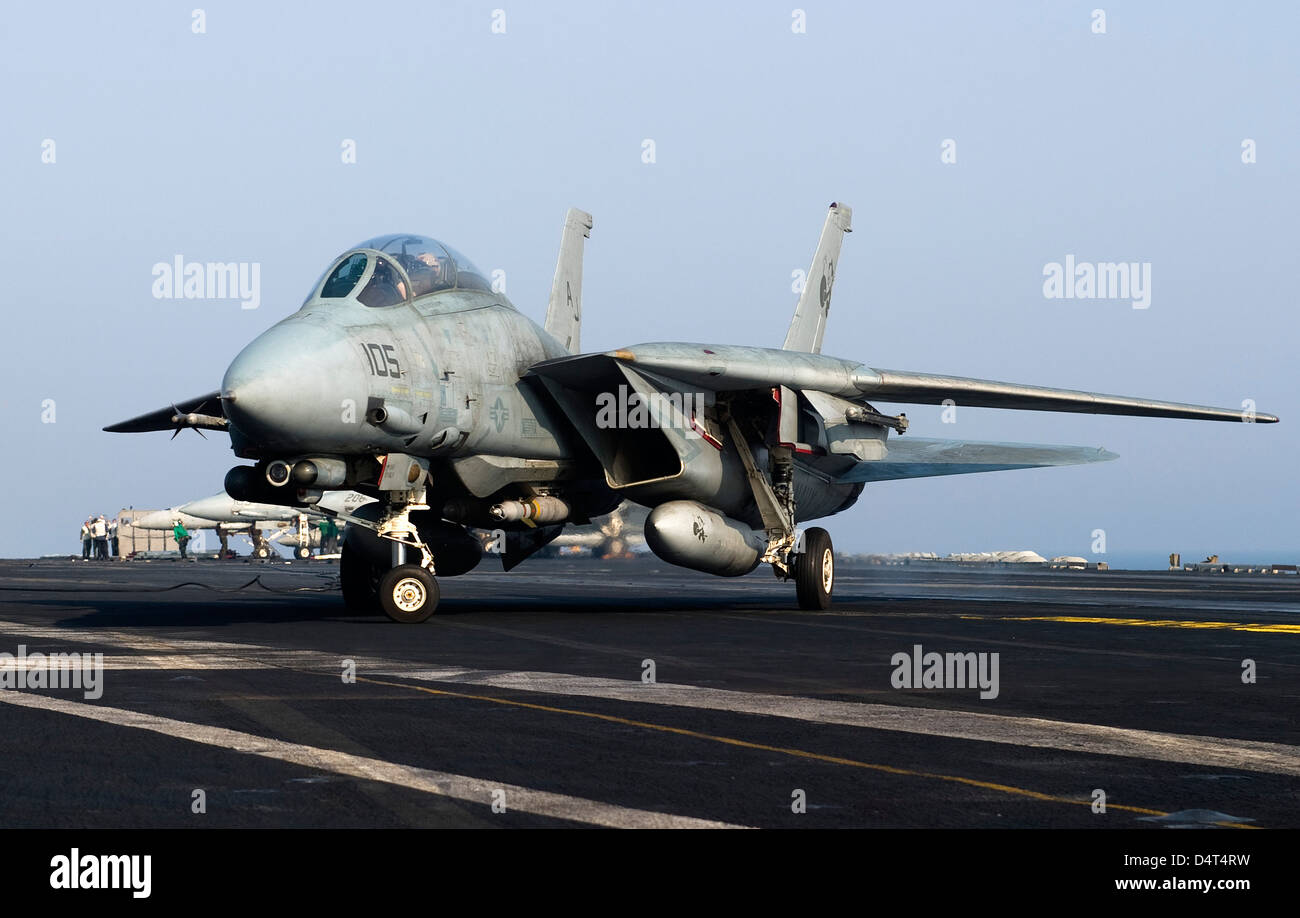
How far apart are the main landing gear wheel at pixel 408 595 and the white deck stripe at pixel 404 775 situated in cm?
851

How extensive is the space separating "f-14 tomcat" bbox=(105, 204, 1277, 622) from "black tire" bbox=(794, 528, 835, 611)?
0.10 ft

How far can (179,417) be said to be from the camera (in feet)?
60.2

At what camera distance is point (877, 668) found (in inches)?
483

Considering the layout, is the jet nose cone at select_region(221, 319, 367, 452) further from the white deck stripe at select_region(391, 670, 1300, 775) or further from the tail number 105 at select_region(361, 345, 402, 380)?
the white deck stripe at select_region(391, 670, 1300, 775)

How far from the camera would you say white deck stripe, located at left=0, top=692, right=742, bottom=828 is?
5.53 m

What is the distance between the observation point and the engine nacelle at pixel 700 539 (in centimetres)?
1942

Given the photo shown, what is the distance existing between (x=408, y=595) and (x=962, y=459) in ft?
38.5

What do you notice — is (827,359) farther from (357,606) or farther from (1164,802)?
(1164,802)

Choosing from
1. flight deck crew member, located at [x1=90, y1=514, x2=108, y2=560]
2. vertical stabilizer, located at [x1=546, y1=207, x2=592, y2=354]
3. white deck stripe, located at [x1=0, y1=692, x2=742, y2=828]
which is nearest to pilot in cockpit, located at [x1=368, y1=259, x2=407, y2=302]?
vertical stabilizer, located at [x1=546, y1=207, x2=592, y2=354]

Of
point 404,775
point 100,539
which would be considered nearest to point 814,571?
point 404,775

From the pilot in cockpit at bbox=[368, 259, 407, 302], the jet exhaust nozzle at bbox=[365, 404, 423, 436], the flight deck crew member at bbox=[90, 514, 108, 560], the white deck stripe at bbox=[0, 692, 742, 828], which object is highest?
the pilot in cockpit at bbox=[368, 259, 407, 302]

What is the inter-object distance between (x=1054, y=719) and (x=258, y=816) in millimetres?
5209

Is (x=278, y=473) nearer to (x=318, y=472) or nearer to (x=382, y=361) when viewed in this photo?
(x=318, y=472)
